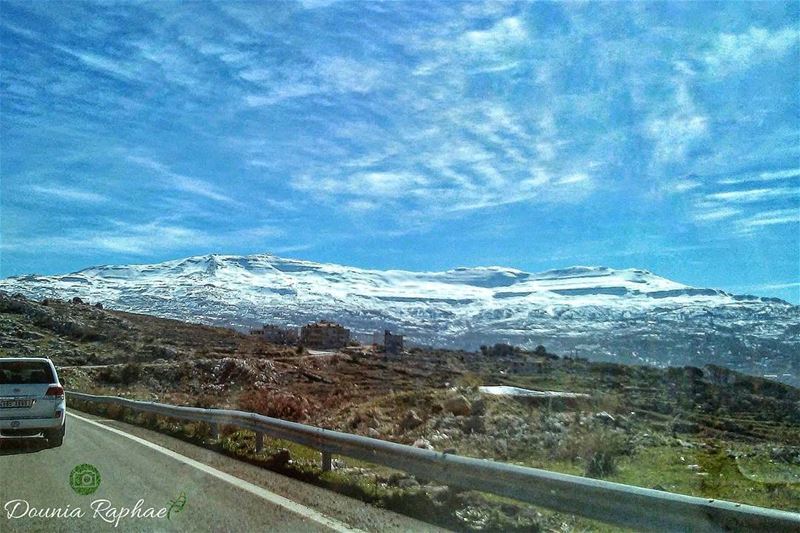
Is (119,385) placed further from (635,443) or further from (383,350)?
(383,350)

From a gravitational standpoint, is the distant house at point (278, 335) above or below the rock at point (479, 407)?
above

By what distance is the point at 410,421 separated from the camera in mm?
15328

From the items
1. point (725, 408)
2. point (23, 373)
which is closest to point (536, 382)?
point (725, 408)

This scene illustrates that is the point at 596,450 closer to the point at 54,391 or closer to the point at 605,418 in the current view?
the point at 605,418

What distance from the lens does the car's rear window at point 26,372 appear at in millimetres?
13377

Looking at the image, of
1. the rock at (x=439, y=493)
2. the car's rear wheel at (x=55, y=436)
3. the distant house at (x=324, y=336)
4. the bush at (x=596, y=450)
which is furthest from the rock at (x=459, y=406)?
the distant house at (x=324, y=336)

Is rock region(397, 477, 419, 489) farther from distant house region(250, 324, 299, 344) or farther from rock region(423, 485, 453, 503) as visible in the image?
distant house region(250, 324, 299, 344)

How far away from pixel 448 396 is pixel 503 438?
398 centimetres

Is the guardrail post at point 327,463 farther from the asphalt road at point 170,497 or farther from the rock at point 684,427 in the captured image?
the rock at point 684,427

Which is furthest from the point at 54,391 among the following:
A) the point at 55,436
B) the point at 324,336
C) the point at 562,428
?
the point at 324,336

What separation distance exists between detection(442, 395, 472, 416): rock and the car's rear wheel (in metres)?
7.91

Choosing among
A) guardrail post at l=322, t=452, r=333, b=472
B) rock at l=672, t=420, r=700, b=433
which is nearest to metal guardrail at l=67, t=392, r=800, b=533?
guardrail post at l=322, t=452, r=333, b=472

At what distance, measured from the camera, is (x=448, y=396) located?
17.3 metres

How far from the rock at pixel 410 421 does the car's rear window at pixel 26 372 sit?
277 inches
